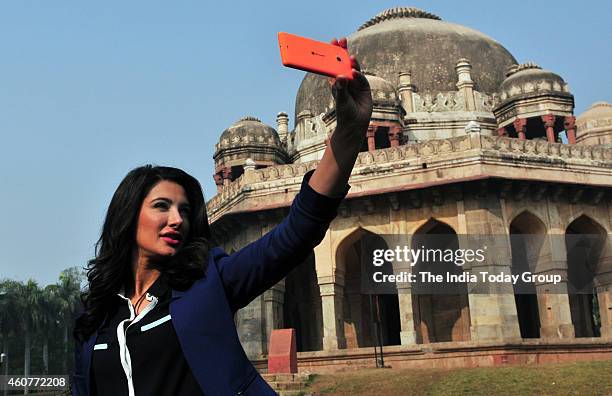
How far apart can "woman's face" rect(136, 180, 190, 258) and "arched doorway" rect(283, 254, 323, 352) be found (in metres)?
22.3

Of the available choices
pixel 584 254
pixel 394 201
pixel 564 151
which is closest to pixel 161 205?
pixel 394 201

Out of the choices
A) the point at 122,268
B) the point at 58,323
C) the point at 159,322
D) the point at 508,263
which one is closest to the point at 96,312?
the point at 122,268

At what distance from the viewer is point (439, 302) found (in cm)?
2328

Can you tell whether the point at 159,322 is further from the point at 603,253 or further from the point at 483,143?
the point at 603,253

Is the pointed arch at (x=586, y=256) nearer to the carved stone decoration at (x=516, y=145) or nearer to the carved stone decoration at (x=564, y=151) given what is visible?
the carved stone decoration at (x=564, y=151)

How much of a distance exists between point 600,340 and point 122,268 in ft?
61.4

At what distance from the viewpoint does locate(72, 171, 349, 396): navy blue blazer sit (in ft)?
6.47

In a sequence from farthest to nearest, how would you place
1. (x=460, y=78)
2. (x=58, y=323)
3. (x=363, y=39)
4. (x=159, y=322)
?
(x=58, y=323) < (x=363, y=39) < (x=460, y=78) < (x=159, y=322)

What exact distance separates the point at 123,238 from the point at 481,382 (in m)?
12.2

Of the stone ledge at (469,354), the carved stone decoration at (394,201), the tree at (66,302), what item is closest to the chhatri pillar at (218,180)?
the carved stone decoration at (394,201)

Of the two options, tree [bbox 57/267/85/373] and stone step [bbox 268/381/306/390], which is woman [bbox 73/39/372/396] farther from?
tree [bbox 57/267/85/373]

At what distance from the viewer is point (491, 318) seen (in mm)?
19281

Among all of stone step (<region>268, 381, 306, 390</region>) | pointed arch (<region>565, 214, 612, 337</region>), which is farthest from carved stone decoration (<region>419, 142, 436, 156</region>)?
stone step (<region>268, 381, 306, 390</region>)

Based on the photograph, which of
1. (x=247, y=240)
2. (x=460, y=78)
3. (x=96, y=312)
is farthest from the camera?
(x=460, y=78)
